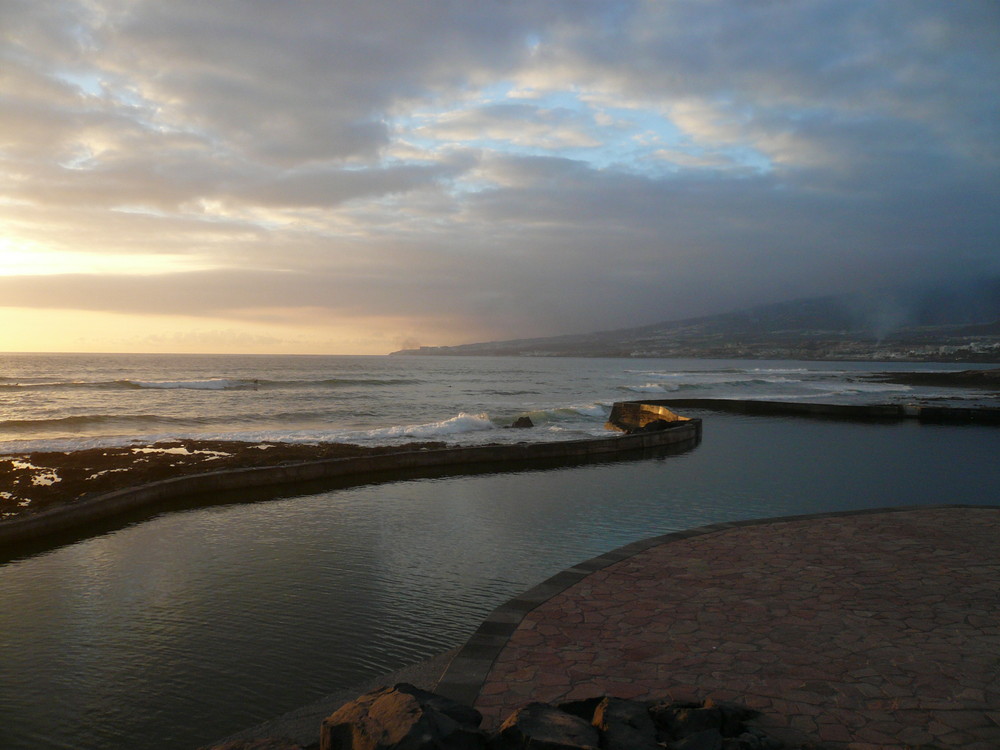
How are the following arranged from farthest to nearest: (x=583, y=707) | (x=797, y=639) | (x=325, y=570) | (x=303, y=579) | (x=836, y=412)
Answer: (x=836, y=412) < (x=325, y=570) < (x=303, y=579) < (x=797, y=639) < (x=583, y=707)

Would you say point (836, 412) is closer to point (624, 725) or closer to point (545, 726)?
point (624, 725)

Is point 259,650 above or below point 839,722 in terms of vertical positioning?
below

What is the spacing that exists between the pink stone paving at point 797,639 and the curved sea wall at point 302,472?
840cm

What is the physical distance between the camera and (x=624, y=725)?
313 cm

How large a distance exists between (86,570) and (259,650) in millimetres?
3916

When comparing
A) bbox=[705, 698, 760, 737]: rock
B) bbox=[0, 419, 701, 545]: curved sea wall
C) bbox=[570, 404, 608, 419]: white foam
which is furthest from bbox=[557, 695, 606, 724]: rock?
bbox=[570, 404, 608, 419]: white foam

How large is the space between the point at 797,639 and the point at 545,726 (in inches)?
102

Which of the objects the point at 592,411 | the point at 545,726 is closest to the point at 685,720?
the point at 545,726

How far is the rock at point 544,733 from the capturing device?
9.40 ft

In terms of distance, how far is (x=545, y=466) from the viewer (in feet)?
51.0

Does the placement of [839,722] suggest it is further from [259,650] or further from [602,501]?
[602,501]

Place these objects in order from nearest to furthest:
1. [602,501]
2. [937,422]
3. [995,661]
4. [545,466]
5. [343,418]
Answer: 1. [995,661]
2. [602,501]
3. [545,466]
4. [937,422]
5. [343,418]

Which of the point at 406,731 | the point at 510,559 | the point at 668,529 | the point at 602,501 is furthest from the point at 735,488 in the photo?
the point at 406,731

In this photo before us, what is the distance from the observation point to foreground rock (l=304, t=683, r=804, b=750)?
2916 mm
